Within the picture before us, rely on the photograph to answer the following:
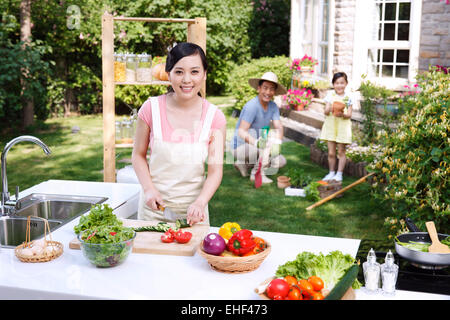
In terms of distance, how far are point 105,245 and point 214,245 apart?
0.49 meters

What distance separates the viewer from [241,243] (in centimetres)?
248

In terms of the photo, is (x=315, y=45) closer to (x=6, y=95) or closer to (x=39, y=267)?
(x=6, y=95)

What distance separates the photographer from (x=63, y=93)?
1335cm

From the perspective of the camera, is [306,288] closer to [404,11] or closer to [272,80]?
[272,80]

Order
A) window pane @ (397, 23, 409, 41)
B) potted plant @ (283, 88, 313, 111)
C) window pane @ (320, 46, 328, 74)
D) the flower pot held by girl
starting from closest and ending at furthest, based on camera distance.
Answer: the flower pot held by girl → window pane @ (397, 23, 409, 41) → potted plant @ (283, 88, 313, 111) → window pane @ (320, 46, 328, 74)

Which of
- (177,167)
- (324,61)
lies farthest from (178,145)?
(324,61)

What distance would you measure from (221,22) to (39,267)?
13.1m

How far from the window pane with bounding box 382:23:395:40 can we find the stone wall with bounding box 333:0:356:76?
0.64m

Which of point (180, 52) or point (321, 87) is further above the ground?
point (180, 52)

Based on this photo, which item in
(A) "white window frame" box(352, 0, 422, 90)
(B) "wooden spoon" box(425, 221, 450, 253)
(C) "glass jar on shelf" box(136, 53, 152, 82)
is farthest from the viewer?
(A) "white window frame" box(352, 0, 422, 90)

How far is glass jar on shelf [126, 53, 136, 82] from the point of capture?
5914 mm

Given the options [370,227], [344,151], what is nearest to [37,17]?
[344,151]

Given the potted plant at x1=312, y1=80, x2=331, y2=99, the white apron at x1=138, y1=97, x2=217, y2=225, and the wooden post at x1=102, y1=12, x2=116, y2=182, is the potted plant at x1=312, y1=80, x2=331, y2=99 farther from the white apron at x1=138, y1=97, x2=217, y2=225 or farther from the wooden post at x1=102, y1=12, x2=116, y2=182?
the white apron at x1=138, y1=97, x2=217, y2=225

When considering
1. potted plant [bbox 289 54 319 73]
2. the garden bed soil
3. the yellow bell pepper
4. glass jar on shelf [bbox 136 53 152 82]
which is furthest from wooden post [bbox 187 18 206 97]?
potted plant [bbox 289 54 319 73]
